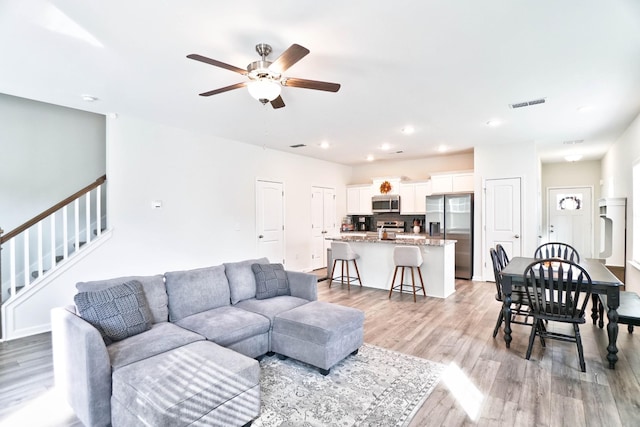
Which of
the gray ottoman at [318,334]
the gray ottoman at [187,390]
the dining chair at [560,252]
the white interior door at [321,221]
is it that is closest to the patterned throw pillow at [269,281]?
the gray ottoman at [318,334]

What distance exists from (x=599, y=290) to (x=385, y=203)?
5.32m

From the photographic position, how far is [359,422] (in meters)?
2.12

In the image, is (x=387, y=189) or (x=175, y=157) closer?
(x=175, y=157)

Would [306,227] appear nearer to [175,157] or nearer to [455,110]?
[175,157]

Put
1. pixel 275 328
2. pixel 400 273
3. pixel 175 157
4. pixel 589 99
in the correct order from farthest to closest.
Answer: pixel 400 273, pixel 175 157, pixel 589 99, pixel 275 328

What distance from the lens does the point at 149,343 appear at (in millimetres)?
2318

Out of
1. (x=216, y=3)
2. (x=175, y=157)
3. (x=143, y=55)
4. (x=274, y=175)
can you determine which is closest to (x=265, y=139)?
(x=274, y=175)

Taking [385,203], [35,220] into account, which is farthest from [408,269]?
[35,220]

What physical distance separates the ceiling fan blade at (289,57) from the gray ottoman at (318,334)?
208cm

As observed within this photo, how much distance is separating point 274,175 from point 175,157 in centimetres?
214

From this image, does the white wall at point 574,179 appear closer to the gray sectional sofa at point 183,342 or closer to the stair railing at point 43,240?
the gray sectional sofa at point 183,342

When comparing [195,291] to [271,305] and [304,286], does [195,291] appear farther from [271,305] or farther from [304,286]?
[304,286]

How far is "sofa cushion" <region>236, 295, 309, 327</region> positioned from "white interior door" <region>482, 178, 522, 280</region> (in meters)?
4.61

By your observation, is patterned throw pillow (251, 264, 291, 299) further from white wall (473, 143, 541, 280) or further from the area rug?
white wall (473, 143, 541, 280)
